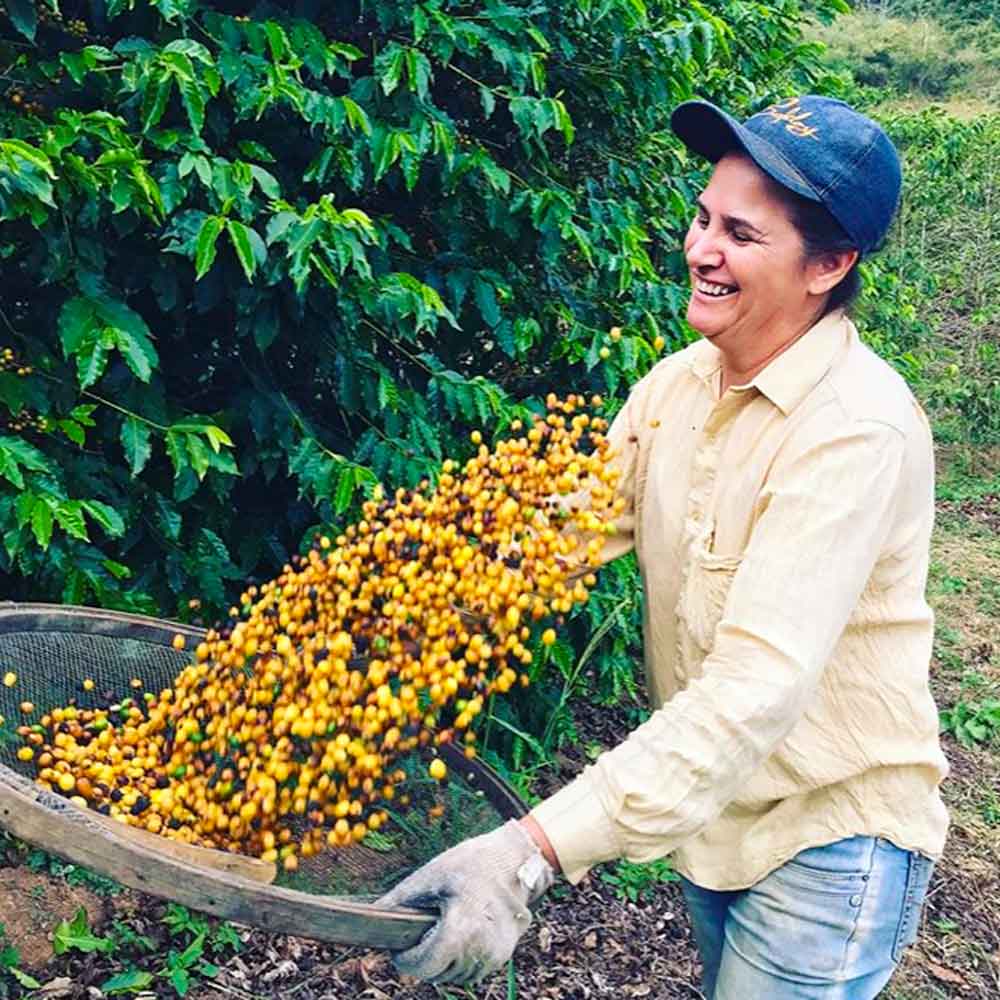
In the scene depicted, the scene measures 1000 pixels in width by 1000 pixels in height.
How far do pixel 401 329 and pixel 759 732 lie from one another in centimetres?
135

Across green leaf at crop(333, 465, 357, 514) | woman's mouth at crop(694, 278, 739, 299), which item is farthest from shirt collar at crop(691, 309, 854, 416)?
green leaf at crop(333, 465, 357, 514)

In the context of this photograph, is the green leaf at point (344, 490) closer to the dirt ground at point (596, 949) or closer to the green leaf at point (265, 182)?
the green leaf at point (265, 182)

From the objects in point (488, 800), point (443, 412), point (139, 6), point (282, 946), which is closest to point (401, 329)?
point (443, 412)

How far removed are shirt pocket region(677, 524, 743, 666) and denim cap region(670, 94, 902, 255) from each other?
0.49 meters

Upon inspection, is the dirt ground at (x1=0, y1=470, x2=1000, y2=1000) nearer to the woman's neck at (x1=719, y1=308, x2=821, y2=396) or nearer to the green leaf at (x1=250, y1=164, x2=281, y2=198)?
the woman's neck at (x1=719, y1=308, x2=821, y2=396)

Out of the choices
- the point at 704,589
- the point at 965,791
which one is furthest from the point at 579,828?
the point at 965,791

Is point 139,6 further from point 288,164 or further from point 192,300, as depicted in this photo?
point 192,300

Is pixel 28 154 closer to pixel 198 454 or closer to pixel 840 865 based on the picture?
pixel 198 454

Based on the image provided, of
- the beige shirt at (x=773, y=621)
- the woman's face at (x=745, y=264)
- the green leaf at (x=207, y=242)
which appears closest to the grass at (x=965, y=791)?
the beige shirt at (x=773, y=621)

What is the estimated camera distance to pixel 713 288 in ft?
5.41

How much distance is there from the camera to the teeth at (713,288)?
64.5 inches

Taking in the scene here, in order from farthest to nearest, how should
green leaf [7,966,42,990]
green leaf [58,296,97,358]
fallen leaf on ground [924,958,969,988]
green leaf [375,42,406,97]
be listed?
fallen leaf on ground [924,958,969,988] < green leaf [7,966,42,990] < green leaf [375,42,406,97] < green leaf [58,296,97,358]

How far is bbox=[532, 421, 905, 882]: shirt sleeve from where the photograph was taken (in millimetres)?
1422

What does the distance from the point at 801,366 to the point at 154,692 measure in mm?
1220
